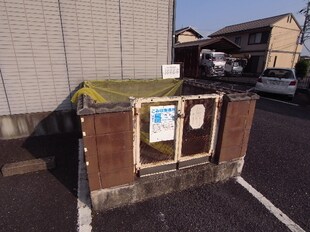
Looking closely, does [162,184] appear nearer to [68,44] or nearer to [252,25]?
[68,44]

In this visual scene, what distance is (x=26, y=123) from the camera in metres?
5.54

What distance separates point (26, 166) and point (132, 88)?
3.37 metres

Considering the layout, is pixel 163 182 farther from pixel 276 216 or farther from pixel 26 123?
pixel 26 123

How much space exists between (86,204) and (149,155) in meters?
1.30

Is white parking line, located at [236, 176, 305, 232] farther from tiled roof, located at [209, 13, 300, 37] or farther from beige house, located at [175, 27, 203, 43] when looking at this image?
beige house, located at [175, 27, 203, 43]

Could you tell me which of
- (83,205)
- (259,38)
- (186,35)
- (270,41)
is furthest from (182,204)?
(186,35)

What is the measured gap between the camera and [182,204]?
3256 mm

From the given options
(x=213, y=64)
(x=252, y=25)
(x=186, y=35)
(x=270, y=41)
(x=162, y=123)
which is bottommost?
(x=162, y=123)

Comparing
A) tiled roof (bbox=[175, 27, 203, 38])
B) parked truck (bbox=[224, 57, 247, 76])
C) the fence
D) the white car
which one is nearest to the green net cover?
the fence

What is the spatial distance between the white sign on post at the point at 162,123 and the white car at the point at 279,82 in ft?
30.9

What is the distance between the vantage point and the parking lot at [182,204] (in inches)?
112

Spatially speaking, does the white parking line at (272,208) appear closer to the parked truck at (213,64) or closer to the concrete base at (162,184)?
the concrete base at (162,184)

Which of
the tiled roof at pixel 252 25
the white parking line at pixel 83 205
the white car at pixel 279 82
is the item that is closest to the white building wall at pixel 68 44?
the white parking line at pixel 83 205

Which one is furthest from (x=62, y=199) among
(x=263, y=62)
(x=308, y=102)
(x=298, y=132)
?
(x=263, y=62)
